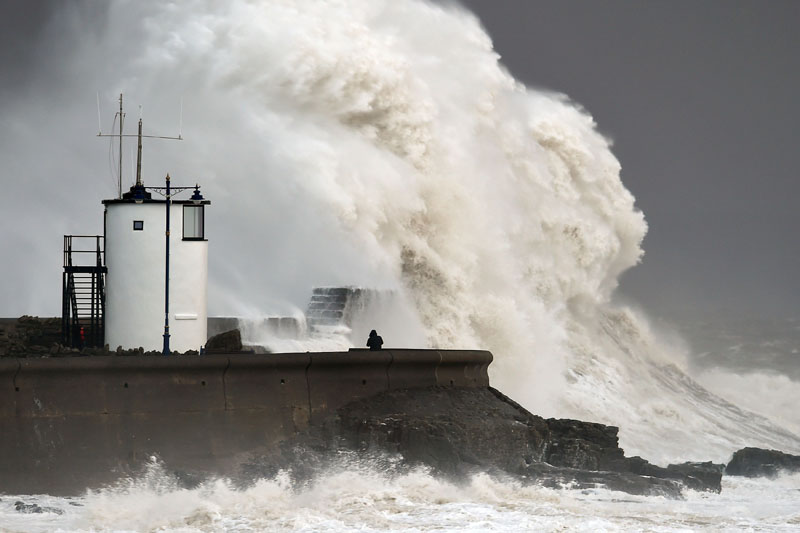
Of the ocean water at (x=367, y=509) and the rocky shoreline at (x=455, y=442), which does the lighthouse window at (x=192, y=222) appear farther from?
the ocean water at (x=367, y=509)

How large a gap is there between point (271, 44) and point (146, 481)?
43.7ft

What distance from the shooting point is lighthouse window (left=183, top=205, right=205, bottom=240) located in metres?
16.2

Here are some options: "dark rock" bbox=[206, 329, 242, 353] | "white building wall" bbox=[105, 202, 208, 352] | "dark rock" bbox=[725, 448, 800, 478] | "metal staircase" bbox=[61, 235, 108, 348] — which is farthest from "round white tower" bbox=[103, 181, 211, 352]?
"dark rock" bbox=[725, 448, 800, 478]

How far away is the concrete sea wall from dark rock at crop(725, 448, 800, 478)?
7.69 metres

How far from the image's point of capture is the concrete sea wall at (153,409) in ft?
46.8

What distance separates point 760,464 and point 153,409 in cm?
1025

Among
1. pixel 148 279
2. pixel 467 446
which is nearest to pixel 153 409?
pixel 148 279

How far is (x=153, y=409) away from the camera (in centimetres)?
1472

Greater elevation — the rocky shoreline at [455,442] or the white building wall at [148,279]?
the white building wall at [148,279]

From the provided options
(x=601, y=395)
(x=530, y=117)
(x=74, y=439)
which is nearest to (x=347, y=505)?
(x=74, y=439)

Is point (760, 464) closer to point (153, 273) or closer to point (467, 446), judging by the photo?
point (467, 446)

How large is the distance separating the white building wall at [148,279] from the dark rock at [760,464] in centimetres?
907

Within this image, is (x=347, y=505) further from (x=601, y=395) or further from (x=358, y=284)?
(x=601, y=395)

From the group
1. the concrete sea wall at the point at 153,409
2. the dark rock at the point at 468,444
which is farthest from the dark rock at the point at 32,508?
the dark rock at the point at 468,444
